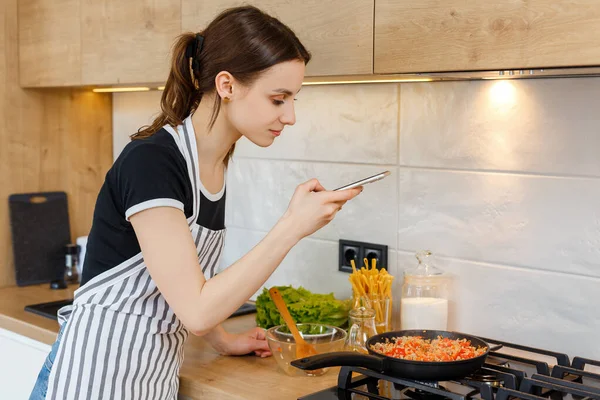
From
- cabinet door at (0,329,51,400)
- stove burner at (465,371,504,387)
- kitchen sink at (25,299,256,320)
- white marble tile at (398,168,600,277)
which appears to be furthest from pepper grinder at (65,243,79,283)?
stove burner at (465,371,504,387)

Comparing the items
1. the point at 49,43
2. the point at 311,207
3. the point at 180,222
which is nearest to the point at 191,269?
the point at 180,222

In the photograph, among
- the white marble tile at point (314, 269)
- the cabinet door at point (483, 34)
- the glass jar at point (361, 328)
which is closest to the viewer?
the cabinet door at point (483, 34)

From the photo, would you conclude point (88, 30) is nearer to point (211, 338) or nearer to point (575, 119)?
point (211, 338)

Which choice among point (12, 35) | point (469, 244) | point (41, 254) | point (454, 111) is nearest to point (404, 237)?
point (469, 244)

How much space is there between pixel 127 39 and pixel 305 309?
88 centimetres

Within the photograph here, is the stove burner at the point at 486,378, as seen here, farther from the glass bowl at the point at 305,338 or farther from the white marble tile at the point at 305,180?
the white marble tile at the point at 305,180

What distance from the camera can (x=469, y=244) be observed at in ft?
5.92

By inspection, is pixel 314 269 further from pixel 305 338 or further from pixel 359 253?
pixel 305 338

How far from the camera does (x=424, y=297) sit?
1823mm

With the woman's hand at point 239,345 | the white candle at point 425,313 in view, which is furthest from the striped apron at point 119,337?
the white candle at point 425,313

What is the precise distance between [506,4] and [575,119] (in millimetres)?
398

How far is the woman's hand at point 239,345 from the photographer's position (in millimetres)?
1759

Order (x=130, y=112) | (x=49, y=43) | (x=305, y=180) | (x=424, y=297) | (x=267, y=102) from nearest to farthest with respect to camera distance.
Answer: (x=267, y=102), (x=424, y=297), (x=305, y=180), (x=49, y=43), (x=130, y=112)

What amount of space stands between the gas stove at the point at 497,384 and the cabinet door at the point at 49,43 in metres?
1.27
